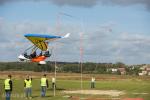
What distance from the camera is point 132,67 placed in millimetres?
180375

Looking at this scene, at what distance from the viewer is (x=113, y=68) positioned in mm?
171125

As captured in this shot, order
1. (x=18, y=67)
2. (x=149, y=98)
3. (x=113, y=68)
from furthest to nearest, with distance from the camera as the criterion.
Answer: (x=113, y=68), (x=18, y=67), (x=149, y=98)

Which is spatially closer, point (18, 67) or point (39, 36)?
point (39, 36)

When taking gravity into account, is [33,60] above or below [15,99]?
above

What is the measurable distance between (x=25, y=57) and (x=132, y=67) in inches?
5730

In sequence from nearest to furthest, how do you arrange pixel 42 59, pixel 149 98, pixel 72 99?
pixel 149 98, pixel 72 99, pixel 42 59

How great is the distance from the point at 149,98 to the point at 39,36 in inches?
528

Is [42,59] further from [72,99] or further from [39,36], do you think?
[72,99]

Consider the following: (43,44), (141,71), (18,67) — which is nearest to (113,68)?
(141,71)

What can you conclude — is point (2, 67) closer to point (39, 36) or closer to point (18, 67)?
point (18, 67)

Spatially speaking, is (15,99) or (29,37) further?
(29,37)

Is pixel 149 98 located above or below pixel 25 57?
below

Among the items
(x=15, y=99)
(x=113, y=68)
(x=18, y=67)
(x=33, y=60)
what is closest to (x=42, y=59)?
(x=33, y=60)

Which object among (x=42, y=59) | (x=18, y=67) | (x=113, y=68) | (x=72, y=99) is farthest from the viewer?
(x=113, y=68)
